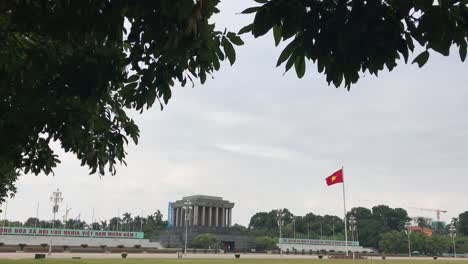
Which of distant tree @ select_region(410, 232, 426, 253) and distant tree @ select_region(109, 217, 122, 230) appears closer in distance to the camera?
distant tree @ select_region(410, 232, 426, 253)

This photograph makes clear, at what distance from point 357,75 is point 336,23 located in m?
0.81

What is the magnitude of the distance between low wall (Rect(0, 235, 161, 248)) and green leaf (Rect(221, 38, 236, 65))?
250 feet

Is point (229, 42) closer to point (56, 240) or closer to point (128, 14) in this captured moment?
point (128, 14)

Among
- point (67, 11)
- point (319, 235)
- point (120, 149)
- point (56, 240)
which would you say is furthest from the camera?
point (319, 235)

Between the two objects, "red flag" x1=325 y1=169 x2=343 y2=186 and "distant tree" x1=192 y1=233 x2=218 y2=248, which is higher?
"red flag" x1=325 y1=169 x2=343 y2=186

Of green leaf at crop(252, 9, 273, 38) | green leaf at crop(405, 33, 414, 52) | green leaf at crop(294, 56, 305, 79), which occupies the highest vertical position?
green leaf at crop(252, 9, 273, 38)

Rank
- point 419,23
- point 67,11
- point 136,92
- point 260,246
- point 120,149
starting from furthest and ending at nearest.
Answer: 1. point 260,246
2. point 120,149
3. point 136,92
4. point 67,11
5. point 419,23

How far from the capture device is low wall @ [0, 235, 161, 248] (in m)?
84.1

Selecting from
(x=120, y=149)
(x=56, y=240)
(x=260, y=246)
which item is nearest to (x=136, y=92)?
(x=120, y=149)

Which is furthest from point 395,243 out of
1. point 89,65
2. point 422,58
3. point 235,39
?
point 422,58

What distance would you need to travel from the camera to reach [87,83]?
7.30 metres

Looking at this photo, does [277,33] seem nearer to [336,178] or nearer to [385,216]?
[336,178]

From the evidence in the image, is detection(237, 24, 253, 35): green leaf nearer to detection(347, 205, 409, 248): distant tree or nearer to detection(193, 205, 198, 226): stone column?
detection(193, 205, 198, 226): stone column

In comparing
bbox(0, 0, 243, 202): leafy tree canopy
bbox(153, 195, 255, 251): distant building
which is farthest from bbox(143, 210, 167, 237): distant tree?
bbox(0, 0, 243, 202): leafy tree canopy
